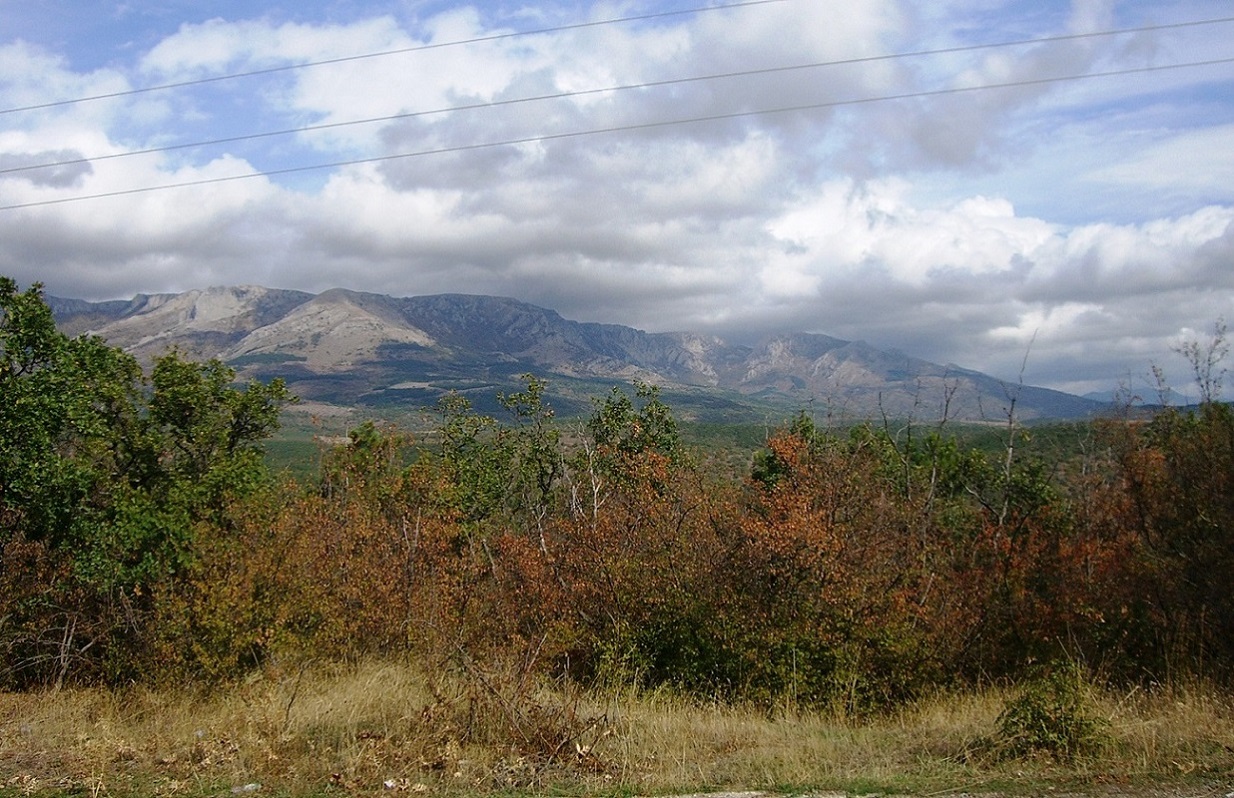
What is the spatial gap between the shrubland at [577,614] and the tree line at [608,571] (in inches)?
2.7

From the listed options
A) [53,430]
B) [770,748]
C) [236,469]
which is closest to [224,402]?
[236,469]

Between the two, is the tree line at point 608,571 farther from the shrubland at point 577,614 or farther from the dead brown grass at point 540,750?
the dead brown grass at point 540,750

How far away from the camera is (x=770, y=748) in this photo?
973cm

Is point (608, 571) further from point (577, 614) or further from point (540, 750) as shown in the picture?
point (540, 750)

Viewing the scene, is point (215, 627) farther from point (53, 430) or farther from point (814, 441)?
point (814, 441)

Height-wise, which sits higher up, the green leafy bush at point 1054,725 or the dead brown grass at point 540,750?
the green leafy bush at point 1054,725

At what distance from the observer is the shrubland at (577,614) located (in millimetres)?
9648

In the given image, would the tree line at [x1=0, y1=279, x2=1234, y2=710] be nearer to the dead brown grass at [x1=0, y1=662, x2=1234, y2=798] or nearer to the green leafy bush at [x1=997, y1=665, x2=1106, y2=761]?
the dead brown grass at [x1=0, y1=662, x2=1234, y2=798]

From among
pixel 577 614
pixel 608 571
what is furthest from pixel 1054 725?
pixel 577 614

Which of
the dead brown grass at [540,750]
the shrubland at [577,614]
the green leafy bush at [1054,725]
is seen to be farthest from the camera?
the shrubland at [577,614]

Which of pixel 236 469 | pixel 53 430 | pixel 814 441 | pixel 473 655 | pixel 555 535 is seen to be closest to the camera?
pixel 473 655

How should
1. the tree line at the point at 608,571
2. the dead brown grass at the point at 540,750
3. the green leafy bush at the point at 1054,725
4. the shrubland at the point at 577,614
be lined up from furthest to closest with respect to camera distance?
the tree line at the point at 608,571 → the shrubland at the point at 577,614 → the green leafy bush at the point at 1054,725 → the dead brown grass at the point at 540,750

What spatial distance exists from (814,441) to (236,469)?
14348 millimetres

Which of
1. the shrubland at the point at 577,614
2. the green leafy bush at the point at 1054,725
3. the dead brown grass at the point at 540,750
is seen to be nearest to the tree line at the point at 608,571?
the shrubland at the point at 577,614
